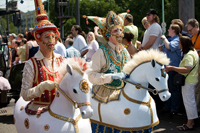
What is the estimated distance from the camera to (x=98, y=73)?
4.22 metres

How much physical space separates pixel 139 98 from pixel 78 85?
1345 mm

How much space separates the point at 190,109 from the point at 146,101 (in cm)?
242

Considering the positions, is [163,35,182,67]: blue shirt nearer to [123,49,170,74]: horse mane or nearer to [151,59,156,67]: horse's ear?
[123,49,170,74]: horse mane

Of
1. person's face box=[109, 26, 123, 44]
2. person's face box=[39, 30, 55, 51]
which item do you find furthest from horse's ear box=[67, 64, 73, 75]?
person's face box=[109, 26, 123, 44]

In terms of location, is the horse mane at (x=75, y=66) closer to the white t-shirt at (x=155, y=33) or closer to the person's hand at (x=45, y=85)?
the person's hand at (x=45, y=85)

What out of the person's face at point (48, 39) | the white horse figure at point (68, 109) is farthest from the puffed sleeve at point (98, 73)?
the white horse figure at point (68, 109)

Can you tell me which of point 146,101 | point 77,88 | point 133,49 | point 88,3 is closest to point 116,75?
point 146,101

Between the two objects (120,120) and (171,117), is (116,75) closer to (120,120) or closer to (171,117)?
(120,120)

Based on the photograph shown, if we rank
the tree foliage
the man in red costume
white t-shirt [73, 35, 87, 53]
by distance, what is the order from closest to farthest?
the man in red costume, white t-shirt [73, 35, 87, 53], the tree foliage

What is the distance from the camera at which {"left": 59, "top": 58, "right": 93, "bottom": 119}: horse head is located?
116 inches

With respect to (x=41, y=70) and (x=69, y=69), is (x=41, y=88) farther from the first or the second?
(x=69, y=69)

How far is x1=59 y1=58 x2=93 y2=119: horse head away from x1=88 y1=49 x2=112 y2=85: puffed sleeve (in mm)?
1036

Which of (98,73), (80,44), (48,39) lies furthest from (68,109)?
(80,44)

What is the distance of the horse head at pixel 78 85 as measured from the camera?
9.64 feet
